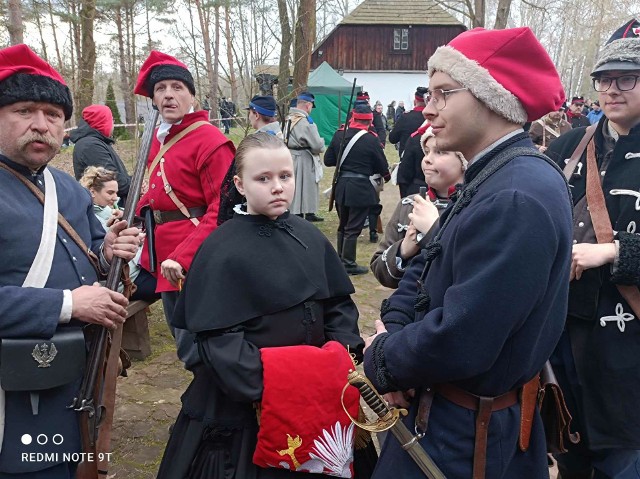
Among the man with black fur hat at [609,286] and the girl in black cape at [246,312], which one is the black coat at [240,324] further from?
the man with black fur hat at [609,286]

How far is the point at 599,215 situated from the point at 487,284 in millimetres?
1341

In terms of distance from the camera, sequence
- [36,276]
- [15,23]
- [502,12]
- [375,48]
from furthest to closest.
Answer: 1. [375,48]
2. [502,12]
3. [15,23]
4. [36,276]

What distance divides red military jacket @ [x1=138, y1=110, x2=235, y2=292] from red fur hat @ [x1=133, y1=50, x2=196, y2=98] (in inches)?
9.4

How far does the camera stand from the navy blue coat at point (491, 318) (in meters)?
1.50

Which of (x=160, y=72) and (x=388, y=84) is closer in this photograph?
(x=160, y=72)

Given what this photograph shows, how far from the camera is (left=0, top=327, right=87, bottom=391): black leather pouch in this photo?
6.74 ft

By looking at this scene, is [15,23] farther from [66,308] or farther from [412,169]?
[66,308]

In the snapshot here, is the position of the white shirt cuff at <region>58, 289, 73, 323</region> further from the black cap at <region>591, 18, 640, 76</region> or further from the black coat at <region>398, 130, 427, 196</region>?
the black coat at <region>398, 130, 427, 196</region>

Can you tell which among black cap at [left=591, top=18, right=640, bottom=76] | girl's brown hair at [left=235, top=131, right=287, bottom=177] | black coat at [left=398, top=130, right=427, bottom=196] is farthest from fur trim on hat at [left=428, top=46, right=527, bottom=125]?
black coat at [left=398, top=130, right=427, bottom=196]

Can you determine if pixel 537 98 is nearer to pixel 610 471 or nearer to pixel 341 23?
pixel 610 471

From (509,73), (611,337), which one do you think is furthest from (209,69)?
(509,73)

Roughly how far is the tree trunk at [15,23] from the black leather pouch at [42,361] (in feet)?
20.0

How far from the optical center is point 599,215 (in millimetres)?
2545

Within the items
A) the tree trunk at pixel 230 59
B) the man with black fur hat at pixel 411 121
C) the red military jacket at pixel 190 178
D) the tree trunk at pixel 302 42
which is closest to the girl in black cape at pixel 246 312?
the red military jacket at pixel 190 178
